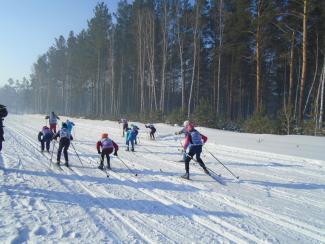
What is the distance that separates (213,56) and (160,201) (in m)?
32.5

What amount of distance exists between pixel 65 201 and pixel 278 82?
4362 centimetres

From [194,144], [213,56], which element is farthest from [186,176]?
[213,56]

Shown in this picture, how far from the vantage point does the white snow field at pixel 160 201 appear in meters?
5.82

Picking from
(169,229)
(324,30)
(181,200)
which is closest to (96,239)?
(169,229)

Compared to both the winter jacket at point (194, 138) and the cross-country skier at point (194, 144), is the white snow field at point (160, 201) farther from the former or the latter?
the winter jacket at point (194, 138)

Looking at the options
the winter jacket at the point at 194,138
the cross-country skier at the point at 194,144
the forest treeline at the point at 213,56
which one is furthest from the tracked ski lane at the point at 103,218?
the forest treeline at the point at 213,56

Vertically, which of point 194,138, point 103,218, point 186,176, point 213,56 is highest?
point 213,56

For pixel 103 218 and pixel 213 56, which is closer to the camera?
pixel 103 218

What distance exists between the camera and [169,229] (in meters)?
6.06

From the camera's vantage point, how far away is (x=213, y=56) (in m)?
Result: 38.3

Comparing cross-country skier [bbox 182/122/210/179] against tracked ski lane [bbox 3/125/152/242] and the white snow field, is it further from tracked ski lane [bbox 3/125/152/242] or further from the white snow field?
tracked ski lane [bbox 3/125/152/242]

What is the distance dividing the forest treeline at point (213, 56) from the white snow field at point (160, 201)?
10988mm

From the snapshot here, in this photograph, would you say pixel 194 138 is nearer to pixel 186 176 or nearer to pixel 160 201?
pixel 186 176

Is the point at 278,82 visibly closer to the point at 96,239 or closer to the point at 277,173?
the point at 277,173
